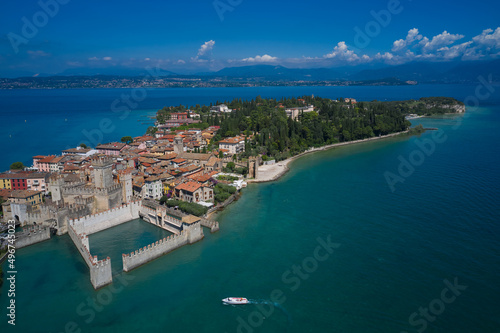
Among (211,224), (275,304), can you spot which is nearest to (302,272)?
(275,304)

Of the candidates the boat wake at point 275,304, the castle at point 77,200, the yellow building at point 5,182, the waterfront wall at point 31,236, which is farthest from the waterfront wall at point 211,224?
the yellow building at point 5,182

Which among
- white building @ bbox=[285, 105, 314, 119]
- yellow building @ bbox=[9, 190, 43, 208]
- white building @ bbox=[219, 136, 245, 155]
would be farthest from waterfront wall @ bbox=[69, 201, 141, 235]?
white building @ bbox=[285, 105, 314, 119]

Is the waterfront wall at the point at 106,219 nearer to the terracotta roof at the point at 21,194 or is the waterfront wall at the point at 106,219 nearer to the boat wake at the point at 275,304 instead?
the terracotta roof at the point at 21,194

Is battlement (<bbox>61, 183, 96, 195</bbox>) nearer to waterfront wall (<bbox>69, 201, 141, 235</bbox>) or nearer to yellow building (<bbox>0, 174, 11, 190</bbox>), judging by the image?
waterfront wall (<bbox>69, 201, 141, 235</bbox>)

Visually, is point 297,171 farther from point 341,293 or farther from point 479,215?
point 341,293

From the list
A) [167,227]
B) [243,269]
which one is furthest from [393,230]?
[167,227]
